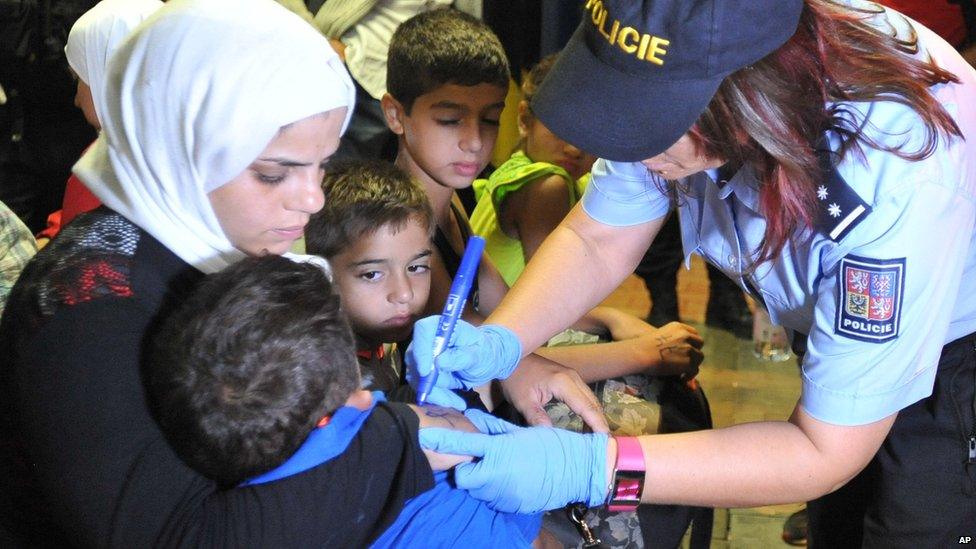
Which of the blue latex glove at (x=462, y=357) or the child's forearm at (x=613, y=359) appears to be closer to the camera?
the blue latex glove at (x=462, y=357)

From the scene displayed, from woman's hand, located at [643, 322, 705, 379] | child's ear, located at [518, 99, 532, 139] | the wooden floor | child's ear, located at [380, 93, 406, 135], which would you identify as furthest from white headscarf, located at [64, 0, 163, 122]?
the wooden floor

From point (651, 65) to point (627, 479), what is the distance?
513 mm

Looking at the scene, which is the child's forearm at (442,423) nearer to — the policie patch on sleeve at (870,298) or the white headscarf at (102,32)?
the policie patch on sleeve at (870,298)

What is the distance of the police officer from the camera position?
105cm

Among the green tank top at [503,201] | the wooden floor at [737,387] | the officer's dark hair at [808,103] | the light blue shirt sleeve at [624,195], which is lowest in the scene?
the wooden floor at [737,387]

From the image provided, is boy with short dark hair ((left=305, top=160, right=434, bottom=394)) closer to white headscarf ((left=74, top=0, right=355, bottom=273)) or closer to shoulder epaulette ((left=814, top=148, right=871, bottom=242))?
white headscarf ((left=74, top=0, right=355, bottom=273))

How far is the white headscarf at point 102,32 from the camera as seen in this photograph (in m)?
1.90

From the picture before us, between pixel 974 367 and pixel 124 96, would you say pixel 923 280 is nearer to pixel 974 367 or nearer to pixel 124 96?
pixel 974 367

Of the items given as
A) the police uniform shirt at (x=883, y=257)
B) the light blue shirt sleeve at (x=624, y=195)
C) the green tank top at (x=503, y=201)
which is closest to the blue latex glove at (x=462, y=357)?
the light blue shirt sleeve at (x=624, y=195)

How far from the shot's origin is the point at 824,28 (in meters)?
1.11

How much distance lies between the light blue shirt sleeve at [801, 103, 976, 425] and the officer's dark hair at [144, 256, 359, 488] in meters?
0.58

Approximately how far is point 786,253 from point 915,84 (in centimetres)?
25

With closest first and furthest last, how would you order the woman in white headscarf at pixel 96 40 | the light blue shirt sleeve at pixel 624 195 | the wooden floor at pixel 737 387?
the light blue shirt sleeve at pixel 624 195 < the woman in white headscarf at pixel 96 40 < the wooden floor at pixel 737 387

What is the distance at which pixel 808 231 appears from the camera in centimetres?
116
